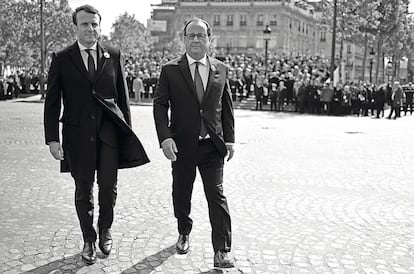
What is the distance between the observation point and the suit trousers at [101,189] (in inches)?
191

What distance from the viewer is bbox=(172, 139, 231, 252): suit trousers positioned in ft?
15.6

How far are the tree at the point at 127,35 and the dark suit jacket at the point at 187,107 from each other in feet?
250

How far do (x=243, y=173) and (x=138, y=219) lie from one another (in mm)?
3463

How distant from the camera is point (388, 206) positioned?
23.7ft

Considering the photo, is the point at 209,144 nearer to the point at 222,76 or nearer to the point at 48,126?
the point at 222,76

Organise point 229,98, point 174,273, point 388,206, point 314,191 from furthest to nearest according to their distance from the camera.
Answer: point 314,191 → point 388,206 → point 229,98 → point 174,273

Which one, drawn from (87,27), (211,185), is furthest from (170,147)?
(87,27)

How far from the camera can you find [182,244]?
5180 mm

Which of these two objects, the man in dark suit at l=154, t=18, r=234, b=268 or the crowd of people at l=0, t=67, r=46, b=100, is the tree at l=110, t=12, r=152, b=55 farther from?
the man in dark suit at l=154, t=18, r=234, b=268

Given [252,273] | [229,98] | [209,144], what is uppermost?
[229,98]

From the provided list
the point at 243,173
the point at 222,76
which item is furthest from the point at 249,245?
the point at 243,173

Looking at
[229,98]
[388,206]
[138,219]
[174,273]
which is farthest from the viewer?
[388,206]

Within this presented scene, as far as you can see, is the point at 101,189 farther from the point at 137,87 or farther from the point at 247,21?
the point at 247,21

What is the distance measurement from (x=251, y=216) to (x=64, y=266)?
249cm
